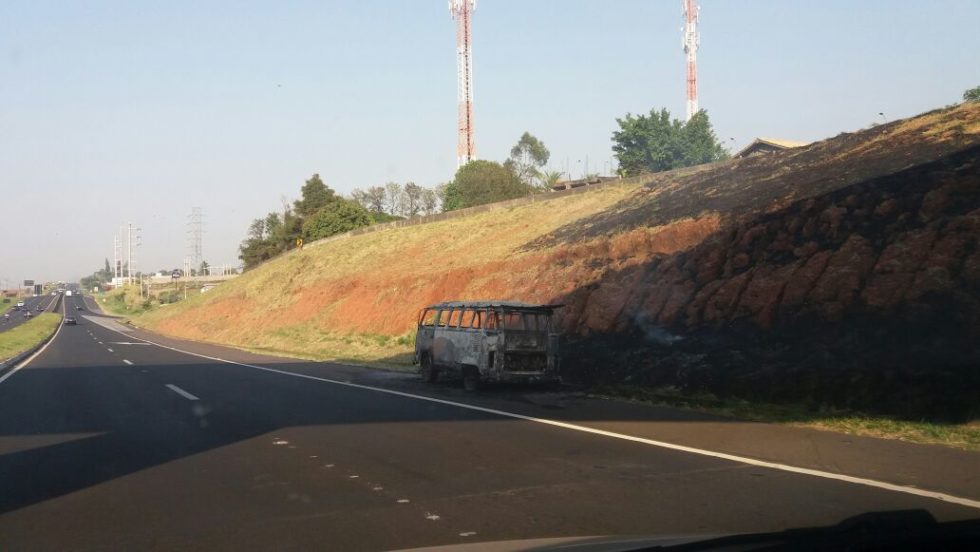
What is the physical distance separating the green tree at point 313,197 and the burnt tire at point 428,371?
242 ft

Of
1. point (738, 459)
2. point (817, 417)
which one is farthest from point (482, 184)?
point (738, 459)

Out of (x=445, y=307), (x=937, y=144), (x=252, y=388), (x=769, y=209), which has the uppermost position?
(x=937, y=144)

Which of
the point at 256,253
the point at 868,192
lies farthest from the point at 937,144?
the point at 256,253

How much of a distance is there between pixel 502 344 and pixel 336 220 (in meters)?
63.7

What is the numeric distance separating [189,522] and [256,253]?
315 ft

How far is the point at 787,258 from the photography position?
19172mm

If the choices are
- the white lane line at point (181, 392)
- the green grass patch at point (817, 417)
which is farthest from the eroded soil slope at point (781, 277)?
the white lane line at point (181, 392)

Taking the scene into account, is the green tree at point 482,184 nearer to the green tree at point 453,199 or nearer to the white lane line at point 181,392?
the green tree at point 453,199

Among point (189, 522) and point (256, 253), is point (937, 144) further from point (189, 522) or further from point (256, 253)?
point (256, 253)

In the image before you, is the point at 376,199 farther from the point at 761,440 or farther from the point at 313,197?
the point at 761,440

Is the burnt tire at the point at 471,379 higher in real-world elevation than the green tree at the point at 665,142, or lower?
lower

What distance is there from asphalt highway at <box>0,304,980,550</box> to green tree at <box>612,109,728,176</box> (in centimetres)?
6517

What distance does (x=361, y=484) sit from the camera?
8.63 m

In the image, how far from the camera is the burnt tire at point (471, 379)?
18391 millimetres
